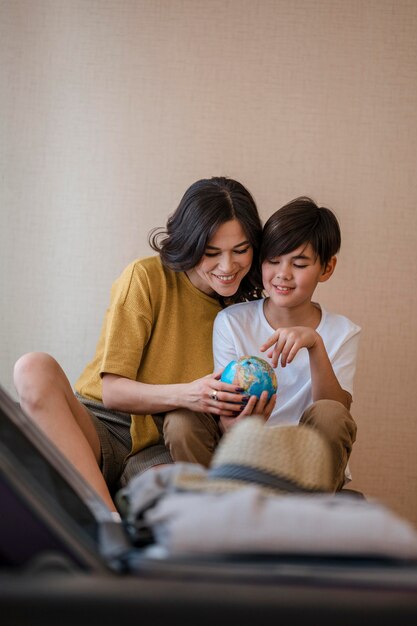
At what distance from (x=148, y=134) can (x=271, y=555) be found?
9.12ft

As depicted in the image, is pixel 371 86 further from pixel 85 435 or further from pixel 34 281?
pixel 85 435

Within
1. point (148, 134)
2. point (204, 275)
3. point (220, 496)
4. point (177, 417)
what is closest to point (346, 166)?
point (148, 134)

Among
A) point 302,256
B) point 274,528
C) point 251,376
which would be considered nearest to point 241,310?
point 302,256

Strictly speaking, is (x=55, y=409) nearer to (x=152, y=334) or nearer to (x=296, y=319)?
(x=152, y=334)

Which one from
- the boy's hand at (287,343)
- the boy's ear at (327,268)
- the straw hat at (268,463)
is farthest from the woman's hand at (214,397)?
the straw hat at (268,463)

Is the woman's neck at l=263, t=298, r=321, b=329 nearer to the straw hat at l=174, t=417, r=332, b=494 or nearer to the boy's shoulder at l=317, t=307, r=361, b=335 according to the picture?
the boy's shoulder at l=317, t=307, r=361, b=335

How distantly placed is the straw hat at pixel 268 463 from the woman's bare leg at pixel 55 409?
1056 mm

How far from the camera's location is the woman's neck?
2.78m

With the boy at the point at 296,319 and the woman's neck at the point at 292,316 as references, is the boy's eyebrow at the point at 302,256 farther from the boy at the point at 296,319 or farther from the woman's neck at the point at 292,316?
the woman's neck at the point at 292,316

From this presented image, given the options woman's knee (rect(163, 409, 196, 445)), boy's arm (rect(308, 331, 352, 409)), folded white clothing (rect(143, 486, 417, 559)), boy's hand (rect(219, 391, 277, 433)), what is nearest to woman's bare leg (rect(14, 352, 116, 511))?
woman's knee (rect(163, 409, 196, 445))

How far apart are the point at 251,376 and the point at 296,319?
1.60 feet

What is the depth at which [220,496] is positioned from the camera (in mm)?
1063

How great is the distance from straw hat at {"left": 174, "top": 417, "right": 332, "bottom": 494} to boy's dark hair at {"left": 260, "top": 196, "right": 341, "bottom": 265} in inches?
55.6

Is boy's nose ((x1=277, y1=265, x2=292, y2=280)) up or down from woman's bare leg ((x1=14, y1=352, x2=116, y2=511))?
up
